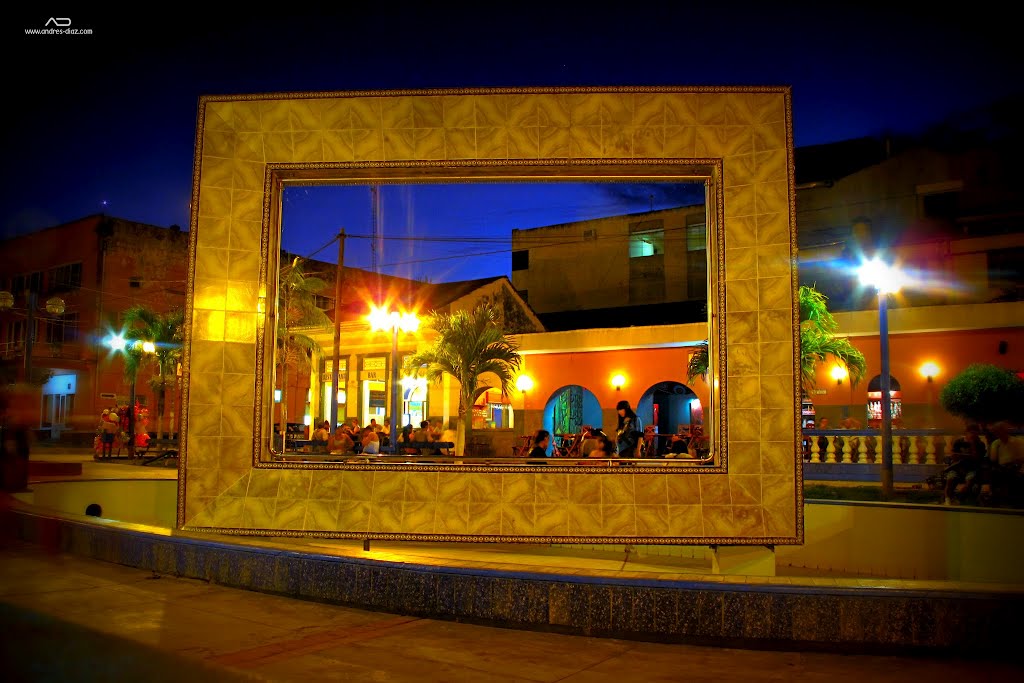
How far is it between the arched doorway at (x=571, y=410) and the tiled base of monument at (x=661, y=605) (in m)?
17.0

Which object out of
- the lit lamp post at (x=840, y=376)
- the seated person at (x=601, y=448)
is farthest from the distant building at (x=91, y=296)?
the seated person at (x=601, y=448)

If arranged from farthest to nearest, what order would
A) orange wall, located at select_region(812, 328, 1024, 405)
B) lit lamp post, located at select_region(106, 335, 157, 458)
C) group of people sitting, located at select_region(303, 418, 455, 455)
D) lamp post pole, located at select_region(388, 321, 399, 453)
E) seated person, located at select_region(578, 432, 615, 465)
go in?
lit lamp post, located at select_region(106, 335, 157, 458), orange wall, located at select_region(812, 328, 1024, 405), lamp post pole, located at select_region(388, 321, 399, 453), group of people sitting, located at select_region(303, 418, 455, 455), seated person, located at select_region(578, 432, 615, 465)

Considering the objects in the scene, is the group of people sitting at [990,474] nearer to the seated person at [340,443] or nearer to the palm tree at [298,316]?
the seated person at [340,443]

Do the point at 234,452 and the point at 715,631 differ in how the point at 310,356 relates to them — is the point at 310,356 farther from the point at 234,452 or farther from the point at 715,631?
the point at 715,631

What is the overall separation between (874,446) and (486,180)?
35.1 feet

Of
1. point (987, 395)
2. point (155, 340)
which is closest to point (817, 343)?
point (987, 395)

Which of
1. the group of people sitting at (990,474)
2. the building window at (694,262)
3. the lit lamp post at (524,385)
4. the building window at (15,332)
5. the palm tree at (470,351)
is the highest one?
the building window at (694,262)

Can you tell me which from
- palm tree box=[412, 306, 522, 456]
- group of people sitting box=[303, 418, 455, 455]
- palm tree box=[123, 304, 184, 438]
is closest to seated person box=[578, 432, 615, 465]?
group of people sitting box=[303, 418, 455, 455]

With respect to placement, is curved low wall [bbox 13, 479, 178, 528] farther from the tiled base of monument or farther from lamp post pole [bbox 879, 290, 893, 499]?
lamp post pole [bbox 879, 290, 893, 499]

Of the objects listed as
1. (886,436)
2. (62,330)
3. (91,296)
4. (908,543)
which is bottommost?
(908,543)

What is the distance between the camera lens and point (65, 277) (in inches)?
1506

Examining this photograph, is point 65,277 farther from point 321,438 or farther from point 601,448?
point 601,448

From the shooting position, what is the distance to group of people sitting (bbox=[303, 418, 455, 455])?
523 inches

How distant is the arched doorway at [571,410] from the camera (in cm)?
2362
